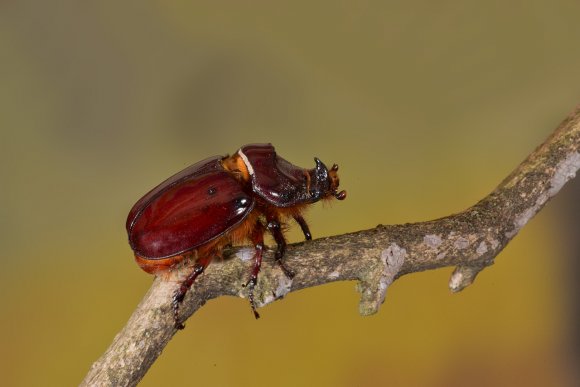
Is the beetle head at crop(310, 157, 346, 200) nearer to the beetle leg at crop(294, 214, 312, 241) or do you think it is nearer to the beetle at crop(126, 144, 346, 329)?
the beetle at crop(126, 144, 346, 329)

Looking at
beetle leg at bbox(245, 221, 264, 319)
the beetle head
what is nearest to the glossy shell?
beetle leg at bbox(245, 221, 264, 319)

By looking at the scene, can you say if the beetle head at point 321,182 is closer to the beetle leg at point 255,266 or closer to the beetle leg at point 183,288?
the beetle leg at point 255,266

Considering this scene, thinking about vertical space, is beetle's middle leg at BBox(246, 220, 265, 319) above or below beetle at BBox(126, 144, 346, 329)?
below

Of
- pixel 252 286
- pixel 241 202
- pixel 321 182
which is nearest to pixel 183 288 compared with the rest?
pixel 252 286

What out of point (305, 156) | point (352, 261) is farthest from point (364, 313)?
point (305, 156)

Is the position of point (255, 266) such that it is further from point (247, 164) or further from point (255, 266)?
point (247, 164)

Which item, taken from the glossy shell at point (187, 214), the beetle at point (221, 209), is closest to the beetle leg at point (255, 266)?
the beetle at point (221, 209)
